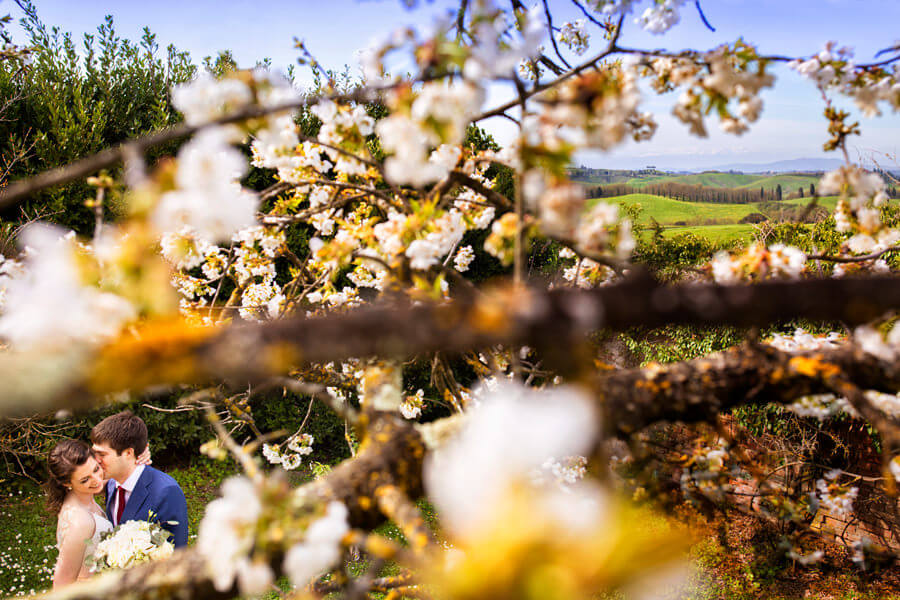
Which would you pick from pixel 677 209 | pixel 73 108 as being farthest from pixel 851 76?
pixel 677 209

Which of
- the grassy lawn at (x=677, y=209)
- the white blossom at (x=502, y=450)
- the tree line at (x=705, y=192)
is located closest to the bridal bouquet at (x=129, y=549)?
the white blossom at (x=502, y=450)

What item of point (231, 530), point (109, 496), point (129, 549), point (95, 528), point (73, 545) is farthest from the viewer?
point (109, 496)

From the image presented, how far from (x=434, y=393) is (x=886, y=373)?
633cm

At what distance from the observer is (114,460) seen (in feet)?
11.2

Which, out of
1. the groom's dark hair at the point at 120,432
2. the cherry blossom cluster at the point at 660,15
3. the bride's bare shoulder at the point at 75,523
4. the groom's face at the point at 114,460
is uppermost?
the cherry blossom cluster at the point at 660,15

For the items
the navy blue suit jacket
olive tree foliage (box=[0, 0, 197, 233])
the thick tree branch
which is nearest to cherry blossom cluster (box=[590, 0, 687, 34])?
the thick tree branch

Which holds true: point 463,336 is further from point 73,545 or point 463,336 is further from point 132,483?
point 132,483

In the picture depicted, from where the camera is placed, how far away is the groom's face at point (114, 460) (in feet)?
11.2

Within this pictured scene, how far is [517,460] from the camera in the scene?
531 millimetres

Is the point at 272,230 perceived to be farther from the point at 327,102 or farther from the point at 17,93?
the point at 17,93

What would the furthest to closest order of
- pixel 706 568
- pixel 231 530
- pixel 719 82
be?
pixel 706 568, pixel 719 82, pixel 231 530

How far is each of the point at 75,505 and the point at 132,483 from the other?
0.33 meters

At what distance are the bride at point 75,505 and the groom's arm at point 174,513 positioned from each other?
1.09 ft

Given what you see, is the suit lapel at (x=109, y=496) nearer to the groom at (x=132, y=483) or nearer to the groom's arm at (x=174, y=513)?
the groom at (x=132, y=483)
